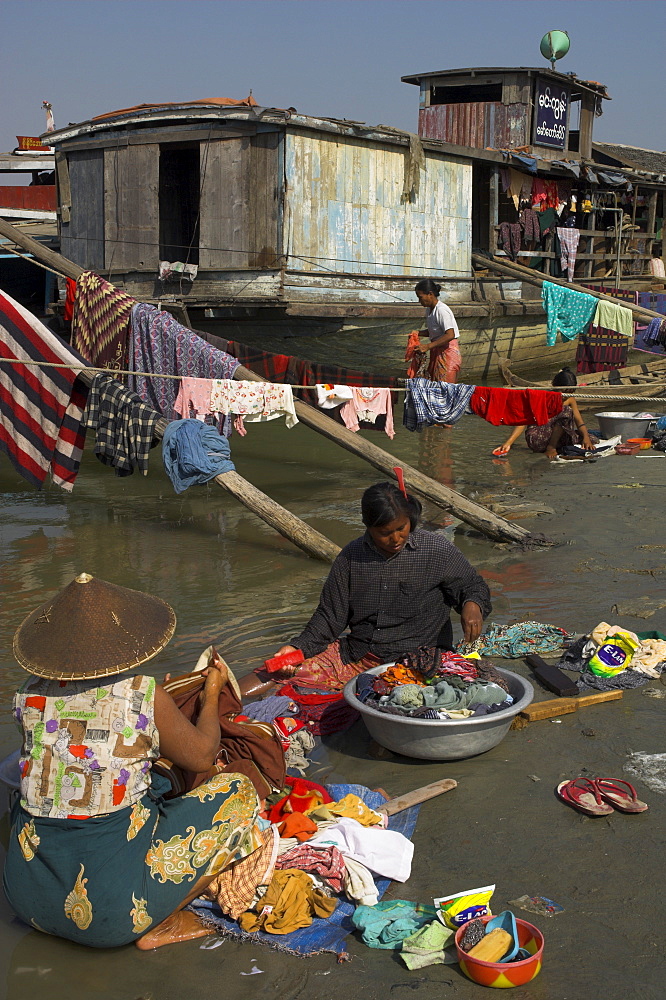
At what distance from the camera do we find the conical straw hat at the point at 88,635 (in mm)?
2537

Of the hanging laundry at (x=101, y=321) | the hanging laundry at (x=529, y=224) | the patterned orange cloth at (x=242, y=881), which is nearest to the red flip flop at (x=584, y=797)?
the patterned orange cloth at (x=242, y=881)

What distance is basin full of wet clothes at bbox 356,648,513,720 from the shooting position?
3.54m

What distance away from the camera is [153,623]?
2.75 metres

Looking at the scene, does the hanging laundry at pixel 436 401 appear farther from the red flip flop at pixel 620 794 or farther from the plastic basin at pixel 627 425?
the red flip flop at pixel 620 794

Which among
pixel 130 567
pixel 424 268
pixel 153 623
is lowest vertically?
pixel 130 567

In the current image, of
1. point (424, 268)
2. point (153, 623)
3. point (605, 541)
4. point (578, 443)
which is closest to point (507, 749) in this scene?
point (153, 623)

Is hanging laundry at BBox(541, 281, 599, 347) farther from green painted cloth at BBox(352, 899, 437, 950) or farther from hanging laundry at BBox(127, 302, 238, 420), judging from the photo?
green painted cloth at BBox(352, 899, 437, 950)

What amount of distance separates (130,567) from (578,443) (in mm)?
5685

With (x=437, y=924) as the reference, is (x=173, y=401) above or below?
above

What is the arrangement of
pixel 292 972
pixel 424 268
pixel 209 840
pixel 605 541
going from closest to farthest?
pixel 292 972, pixel 209 840, pixel 605 541, pixel 424 268

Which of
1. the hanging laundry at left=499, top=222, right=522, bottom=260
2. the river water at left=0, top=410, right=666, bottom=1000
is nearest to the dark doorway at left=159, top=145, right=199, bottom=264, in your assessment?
the river water at left=0, top=410, right=666, bottom=1000

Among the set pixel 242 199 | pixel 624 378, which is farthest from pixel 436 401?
pixel 624 378

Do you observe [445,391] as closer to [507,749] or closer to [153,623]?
[507,749]

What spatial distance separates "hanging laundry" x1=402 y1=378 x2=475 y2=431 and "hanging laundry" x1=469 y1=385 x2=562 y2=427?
115mm
